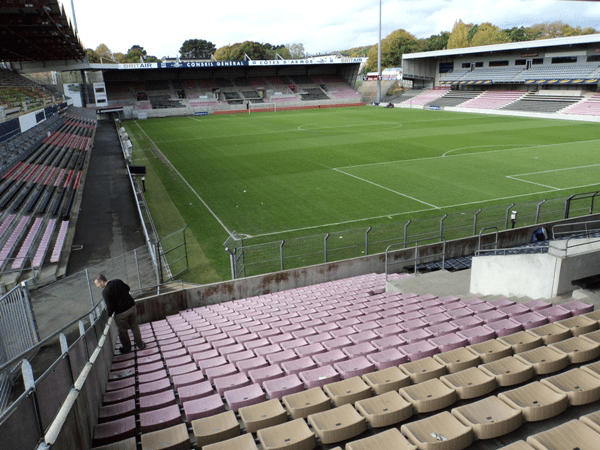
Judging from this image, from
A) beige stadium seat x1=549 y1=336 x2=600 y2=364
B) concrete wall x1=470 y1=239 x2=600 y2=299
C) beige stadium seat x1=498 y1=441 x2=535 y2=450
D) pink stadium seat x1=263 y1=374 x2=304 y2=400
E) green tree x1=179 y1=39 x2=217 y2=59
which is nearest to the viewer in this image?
beige stadium seat x1=498 y1=441 x2=535 y2=450

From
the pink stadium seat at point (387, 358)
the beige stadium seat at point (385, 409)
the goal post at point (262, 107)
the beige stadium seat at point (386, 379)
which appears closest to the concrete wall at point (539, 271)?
the pink stadium seat at point (387, 358)

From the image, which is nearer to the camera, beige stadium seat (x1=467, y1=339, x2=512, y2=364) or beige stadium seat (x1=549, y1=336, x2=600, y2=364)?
beige stadium seat (x1=549, y1=336, x2=600, y2=364)

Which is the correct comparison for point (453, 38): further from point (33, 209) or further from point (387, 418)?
point (387, 418)

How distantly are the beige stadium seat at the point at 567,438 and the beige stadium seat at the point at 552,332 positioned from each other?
106 inches

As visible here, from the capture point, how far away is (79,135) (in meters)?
46.6

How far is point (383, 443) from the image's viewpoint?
4.23 meters

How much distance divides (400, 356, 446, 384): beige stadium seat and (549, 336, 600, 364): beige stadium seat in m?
1.55

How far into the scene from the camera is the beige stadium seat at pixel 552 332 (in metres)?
6.71

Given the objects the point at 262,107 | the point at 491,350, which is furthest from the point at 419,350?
the point at 262,107

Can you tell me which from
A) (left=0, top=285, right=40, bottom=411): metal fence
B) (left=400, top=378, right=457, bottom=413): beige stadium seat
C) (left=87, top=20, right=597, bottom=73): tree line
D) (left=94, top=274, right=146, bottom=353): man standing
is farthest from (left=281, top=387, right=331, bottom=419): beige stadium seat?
(left=87, top=20, right=597, bottom=73): tree line

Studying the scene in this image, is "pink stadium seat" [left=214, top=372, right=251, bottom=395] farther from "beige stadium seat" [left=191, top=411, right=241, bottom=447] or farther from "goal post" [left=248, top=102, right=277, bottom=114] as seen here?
"goal post" [left=248, top=102, right=277, bottom=114]

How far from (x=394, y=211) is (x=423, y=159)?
1286 cm

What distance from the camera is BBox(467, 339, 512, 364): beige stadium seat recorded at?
623cm

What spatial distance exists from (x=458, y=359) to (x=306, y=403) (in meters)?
2.22
